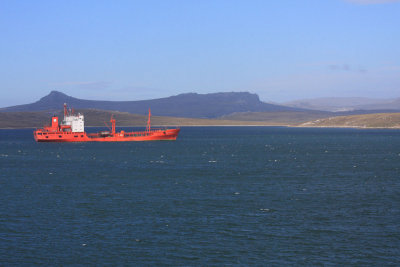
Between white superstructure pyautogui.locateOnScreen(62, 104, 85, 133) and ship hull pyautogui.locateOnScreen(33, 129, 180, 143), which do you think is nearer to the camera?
white superstructure pyautogui.locateOnScreen(62, 104, 85, 133)

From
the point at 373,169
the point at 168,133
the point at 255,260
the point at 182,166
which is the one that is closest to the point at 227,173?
the point at 182,166

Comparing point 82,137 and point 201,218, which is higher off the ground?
point 82,137

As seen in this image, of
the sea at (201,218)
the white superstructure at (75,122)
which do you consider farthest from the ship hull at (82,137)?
the sea at (201,218)

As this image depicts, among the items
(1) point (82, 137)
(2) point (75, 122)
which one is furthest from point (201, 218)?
(1) point (82, 137)

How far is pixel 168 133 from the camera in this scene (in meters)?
176

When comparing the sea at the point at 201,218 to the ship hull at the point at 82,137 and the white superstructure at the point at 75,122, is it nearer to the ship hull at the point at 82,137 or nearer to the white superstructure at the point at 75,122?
the white superstructure at the point at 75,122

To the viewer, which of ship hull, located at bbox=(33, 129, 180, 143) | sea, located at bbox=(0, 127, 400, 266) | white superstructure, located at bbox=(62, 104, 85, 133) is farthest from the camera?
ship hull, located at bbox=(33, 129, 180, 143)

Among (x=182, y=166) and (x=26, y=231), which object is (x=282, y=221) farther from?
(x=182, y=166)

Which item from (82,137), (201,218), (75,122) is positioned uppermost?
(75,122)

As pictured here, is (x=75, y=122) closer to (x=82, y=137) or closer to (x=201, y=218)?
(x=82, y=137)

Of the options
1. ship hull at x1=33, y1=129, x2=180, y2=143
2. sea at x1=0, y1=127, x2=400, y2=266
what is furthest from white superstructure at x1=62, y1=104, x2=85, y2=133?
sea at x1=0, y1=127, x2=400, y2=266

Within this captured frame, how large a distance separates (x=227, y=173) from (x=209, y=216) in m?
30.8

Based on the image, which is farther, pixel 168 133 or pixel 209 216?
pixel 168 133

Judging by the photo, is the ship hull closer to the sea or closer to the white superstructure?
the white superstructure
